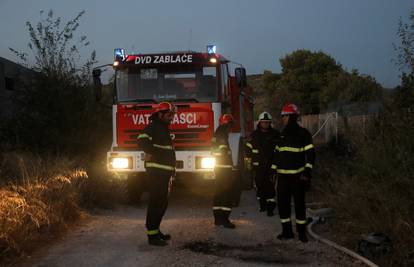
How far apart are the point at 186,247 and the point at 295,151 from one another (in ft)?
6.69

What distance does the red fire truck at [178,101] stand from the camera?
9.93 meters

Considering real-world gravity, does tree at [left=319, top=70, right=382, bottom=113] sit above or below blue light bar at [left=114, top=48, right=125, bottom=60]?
above

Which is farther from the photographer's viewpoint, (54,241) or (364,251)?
(54,241)

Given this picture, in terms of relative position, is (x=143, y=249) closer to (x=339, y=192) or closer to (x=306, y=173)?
(x=306, y=173)

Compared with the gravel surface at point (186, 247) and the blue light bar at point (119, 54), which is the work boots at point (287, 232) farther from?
the blue light bar at point (119, 54)

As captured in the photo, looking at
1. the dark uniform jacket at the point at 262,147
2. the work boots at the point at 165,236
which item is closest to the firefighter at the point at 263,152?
the dark uniform jacket at the point at 262,147

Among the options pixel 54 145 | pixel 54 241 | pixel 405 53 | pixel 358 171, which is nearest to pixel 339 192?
pixel 358 171

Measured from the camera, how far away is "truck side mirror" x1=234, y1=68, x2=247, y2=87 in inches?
409

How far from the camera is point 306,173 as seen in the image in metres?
7.26

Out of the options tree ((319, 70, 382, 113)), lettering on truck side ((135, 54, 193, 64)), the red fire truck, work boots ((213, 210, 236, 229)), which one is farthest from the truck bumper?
tree ((319, 70, 382, 113))

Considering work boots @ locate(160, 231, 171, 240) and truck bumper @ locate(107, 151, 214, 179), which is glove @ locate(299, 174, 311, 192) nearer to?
work boots @ locate(160, 231, 171, 240)

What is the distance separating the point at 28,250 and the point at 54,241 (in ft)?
2.33

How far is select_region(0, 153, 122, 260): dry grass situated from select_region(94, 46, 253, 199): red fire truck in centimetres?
80

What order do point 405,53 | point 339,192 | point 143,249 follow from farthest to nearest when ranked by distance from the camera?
point 405,53
point 339,192
point 143,249
